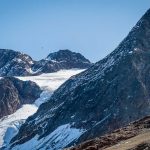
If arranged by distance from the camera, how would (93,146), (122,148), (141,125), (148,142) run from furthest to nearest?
(141,125) → (93,146) → (122,148) → (148,142)

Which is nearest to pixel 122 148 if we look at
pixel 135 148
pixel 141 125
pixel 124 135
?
pixel 135 148

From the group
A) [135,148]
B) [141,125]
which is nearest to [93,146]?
[141,125]

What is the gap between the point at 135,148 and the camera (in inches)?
2103

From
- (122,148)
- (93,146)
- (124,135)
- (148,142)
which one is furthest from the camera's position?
(124,135)

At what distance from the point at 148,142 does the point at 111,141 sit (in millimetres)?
26811

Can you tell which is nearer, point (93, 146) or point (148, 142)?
point (148, 142)

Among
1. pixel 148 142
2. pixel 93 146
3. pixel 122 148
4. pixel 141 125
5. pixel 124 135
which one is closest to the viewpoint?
pixel 148 142

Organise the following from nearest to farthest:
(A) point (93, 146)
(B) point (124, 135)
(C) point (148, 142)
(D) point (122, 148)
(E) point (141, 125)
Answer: (C) point (148, 142)
(D) point (122, 148)
(A) point (93, 146)
(B) point (124, 135)
(E) point (141, 125)

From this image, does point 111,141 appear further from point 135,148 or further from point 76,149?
point 135,148

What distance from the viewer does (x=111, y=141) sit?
79.7 metres

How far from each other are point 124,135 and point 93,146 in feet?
24.0

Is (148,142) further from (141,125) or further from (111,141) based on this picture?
(141,125)

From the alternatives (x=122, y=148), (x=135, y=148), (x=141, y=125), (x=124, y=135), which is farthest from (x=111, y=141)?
(x=135, y=148)

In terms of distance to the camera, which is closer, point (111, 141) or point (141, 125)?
point (111, 141)
